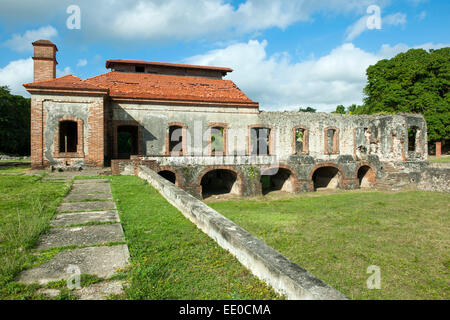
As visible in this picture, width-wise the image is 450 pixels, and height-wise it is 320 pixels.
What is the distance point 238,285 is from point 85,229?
2.83m

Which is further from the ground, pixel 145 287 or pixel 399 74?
pixel 399 74

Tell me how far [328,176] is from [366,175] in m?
2.74

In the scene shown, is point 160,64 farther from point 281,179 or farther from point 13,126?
point 13,126

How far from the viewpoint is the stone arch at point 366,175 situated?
69.4 feet

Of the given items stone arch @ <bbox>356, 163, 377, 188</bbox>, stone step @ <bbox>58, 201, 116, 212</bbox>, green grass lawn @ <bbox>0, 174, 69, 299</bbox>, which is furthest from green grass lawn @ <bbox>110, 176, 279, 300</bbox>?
stone arch @ <bbox>356, 163, 377, 188</bbox>

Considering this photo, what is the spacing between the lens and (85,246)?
12.6 ft

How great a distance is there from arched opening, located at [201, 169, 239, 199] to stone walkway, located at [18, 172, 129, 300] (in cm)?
1238

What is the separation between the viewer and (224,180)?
2138 centimetres

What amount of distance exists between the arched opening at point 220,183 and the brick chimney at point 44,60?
36.2 feet

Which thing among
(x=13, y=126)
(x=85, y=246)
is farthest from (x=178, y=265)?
(x=13, y=126)

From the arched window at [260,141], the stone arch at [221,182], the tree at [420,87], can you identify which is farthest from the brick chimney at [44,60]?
the tree at [420,87]

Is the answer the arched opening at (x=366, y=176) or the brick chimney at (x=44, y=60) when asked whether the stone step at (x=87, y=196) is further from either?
the arched opening at (x=366, y=176)

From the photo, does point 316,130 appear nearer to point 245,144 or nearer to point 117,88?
point 245,144

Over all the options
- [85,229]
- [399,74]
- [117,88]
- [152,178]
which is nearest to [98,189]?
[152,178]
